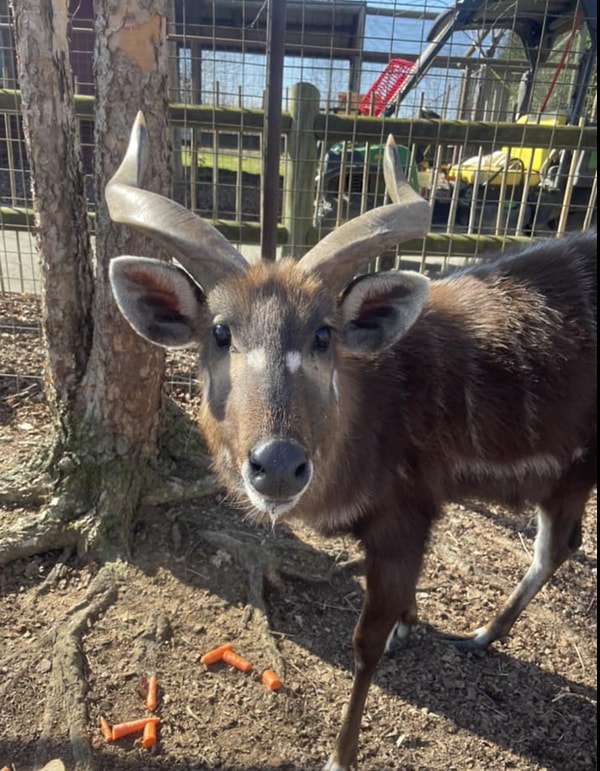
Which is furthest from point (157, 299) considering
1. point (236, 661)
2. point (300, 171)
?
point (300, 171)

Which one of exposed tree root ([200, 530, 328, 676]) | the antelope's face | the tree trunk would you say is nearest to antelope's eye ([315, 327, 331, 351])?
the antelope's face

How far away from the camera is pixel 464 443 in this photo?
3016 millimetres

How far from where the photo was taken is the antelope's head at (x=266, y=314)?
7.63ft

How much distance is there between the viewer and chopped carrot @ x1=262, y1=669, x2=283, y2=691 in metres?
2.98

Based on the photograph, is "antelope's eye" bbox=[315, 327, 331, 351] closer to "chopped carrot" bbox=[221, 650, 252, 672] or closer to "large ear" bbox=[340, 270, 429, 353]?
"large ear" bbox=[340, 270, 429, 353]

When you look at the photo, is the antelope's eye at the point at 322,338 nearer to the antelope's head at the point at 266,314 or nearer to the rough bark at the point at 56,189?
the antelope's head at the point at 266,314

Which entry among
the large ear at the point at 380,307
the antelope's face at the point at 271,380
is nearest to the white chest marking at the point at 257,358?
the antelope's face at the point at 271,380

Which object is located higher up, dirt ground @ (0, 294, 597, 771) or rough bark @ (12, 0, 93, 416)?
rough bark @ (12, 0, 93, 416)

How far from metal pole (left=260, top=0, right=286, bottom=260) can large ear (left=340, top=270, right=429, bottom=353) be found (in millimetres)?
889

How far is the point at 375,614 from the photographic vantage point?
2.84 meters

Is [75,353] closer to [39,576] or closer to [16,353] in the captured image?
[39,576]

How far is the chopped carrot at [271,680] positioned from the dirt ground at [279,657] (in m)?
0.04

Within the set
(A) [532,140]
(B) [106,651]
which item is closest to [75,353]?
(B) [106,651]

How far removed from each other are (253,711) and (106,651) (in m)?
0.74
